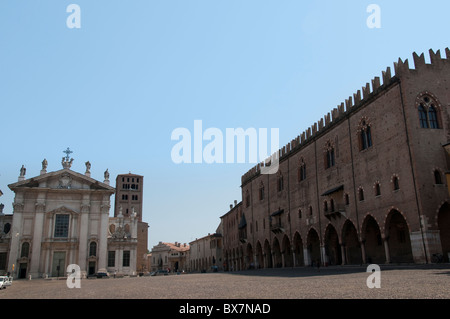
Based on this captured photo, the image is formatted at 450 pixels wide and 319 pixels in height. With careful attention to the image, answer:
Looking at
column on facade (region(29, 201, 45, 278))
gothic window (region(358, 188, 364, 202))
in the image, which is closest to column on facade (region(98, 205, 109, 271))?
column on facade (region(29, 201, 45, 278))

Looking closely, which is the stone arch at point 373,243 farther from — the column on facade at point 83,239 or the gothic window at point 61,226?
the gothic window at point 61,226

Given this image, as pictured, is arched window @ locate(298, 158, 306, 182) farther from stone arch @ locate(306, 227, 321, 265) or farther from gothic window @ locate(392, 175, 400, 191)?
gothic window @ locate(392, 175, 400, 191)

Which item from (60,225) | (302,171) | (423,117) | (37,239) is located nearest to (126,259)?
(60,225)

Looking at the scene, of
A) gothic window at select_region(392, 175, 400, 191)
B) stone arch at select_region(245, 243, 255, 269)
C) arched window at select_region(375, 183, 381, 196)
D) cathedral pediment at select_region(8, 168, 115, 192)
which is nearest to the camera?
gothic window at select_region(392, 175, 400, 191)

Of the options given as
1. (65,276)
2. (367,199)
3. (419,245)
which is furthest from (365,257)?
(65,276)

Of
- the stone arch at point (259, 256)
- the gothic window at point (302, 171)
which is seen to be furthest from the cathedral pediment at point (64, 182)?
the gothic window at point (302, 171)

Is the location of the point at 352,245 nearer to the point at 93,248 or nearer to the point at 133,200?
the point at 93,248

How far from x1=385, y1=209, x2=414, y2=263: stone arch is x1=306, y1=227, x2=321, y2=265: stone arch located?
8760 millimetres

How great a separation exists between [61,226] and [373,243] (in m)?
34.6

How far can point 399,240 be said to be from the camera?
2770cm

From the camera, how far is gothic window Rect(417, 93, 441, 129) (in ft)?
81.5

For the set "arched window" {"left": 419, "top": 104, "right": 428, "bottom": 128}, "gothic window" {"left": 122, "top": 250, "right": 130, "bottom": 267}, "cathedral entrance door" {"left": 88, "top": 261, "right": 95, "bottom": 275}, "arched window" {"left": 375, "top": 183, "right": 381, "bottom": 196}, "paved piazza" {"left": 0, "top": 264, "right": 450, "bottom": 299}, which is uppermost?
"arched window" {"left": 419, "top": 104, "right": 428, "bottom": 128}

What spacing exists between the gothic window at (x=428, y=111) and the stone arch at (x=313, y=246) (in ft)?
48.1

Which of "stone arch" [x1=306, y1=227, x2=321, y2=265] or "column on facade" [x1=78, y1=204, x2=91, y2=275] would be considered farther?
"column on facade" [x1=78, y1=204, x2=91, y2=275]
